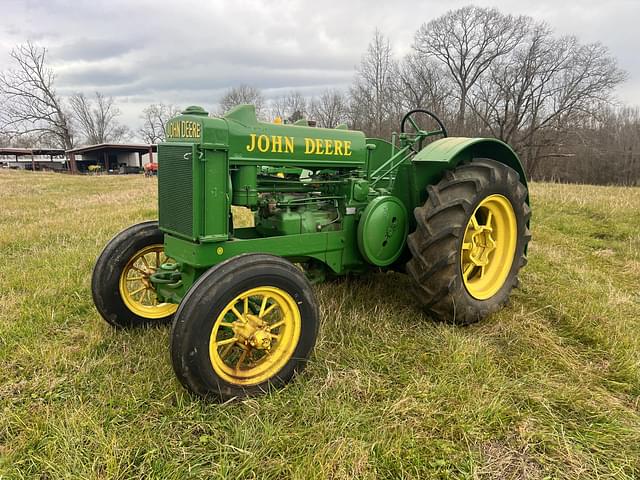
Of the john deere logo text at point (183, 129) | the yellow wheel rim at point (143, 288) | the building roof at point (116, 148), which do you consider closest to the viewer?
the john deere logo text at point (183, 129)

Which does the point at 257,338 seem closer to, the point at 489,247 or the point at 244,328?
the point at 244,328

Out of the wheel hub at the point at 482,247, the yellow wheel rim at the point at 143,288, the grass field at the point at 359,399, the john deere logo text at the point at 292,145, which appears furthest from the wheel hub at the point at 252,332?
the wheel hub at the point at 482,247

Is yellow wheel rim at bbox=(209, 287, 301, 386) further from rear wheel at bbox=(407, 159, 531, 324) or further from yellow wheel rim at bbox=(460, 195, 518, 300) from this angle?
yellow wheel rim at bbox=(460, 195, 518, 300)

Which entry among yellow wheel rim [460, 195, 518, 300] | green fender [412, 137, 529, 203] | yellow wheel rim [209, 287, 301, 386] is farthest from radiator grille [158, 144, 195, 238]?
yellow wheel rim [460, 195, 518, 300]

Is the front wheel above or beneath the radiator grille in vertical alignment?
beneath

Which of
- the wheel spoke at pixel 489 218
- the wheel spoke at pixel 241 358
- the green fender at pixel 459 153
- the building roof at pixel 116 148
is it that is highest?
the building roof at pixel 116 148

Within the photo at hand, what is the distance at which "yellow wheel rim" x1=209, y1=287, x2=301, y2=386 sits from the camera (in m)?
2.34

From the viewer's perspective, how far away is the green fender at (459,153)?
10.6ft

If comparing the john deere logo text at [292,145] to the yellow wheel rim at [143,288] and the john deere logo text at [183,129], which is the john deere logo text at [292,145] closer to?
the john deere logo text at [183,129]

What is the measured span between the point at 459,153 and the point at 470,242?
68cm

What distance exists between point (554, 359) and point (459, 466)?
1.24m

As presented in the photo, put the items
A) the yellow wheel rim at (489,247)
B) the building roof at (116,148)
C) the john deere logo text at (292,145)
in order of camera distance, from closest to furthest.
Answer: the john deere logo text at (292,145) → the yellow wheel rim at (489,247) → the building roof at (116,148)

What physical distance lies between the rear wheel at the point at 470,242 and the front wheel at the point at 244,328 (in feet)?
3.20

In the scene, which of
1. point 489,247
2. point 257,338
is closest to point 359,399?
point 257,338
